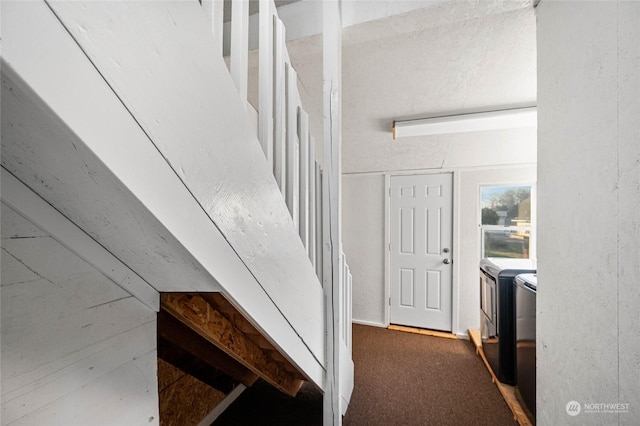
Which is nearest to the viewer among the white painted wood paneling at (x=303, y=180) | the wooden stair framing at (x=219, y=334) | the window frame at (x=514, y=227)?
the wooden stair framing at (x=219, y=334)

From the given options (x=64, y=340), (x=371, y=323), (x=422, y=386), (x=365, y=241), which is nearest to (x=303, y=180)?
(x=64, y=340)

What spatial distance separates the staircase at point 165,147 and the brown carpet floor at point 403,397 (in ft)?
4.14

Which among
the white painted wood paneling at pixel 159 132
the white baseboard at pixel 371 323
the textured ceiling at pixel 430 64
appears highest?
the textured ceiling at pixel 430 64

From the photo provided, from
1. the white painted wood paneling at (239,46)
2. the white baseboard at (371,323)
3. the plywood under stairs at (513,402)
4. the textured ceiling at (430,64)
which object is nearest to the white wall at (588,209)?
the textured ceiling at (430,64)

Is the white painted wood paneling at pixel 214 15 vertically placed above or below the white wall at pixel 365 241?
above

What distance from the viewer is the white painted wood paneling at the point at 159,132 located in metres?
0.28

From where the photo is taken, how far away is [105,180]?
14.1 inches

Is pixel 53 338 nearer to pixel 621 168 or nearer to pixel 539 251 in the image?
pixel 621 168

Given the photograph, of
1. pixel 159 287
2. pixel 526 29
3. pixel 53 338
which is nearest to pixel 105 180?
pixel 159 287

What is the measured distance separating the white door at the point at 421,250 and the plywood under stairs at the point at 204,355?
1.85m

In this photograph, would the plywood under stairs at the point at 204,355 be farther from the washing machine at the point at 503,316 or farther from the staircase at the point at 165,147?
the washing machine at the point at 503,316

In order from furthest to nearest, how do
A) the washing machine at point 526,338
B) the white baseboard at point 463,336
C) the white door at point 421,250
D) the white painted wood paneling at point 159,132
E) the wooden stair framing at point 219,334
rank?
the white door at point 421,250 → the white baseboard at point 463,336 → the washing machine at point 526,338 → the wooden stair framing at point 219,334 → the white painted wood paneling at point 159,132

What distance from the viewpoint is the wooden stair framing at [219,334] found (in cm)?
89

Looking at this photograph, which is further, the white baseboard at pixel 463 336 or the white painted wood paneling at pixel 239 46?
the white baseboard at pixel 463 336
